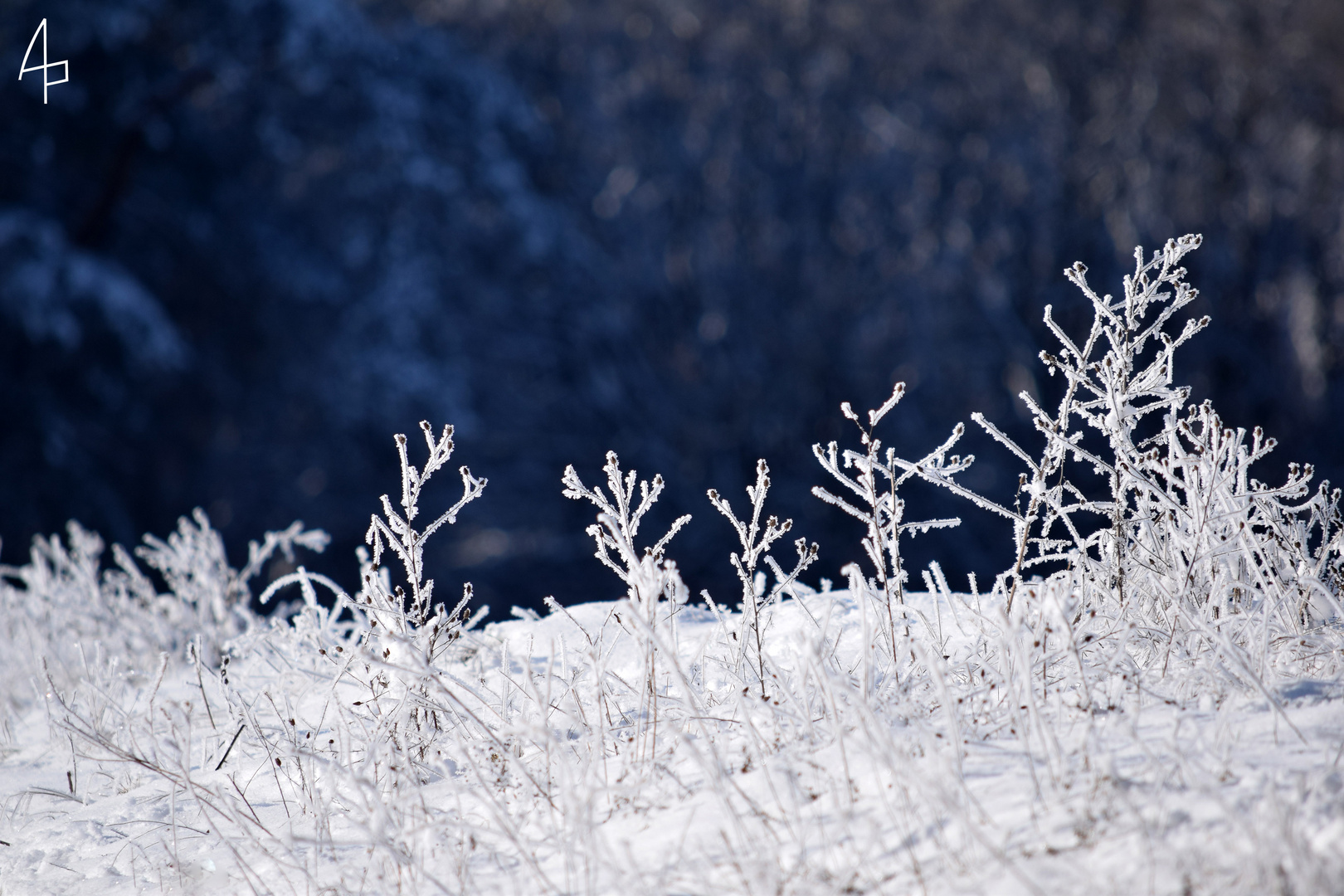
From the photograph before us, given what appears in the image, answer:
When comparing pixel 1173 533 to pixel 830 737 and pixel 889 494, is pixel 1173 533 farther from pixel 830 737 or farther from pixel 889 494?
pixel 830 737

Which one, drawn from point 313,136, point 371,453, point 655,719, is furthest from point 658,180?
point 655,719

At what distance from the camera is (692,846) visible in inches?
62.9

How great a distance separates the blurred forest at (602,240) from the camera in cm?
1042

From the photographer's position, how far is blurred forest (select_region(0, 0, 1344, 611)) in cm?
1042

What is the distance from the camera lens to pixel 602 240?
543 inches

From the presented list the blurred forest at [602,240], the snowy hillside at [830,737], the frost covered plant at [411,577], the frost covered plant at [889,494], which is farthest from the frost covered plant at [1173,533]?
the blurred forest at [602,240]

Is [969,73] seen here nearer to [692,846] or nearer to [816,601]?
[816,601]

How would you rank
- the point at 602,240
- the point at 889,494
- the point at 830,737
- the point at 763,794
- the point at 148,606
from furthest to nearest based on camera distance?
the point at 602,240 → the point at 148,606 → the point at 889,494 → the point at 830,737 → the point at 763,794

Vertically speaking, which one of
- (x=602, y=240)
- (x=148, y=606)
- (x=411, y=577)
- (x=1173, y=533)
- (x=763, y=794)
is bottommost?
(x=763, y=794)

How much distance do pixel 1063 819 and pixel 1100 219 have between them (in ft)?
45.7

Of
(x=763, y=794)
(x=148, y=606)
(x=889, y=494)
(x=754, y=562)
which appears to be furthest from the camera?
(x=148, y=606)
